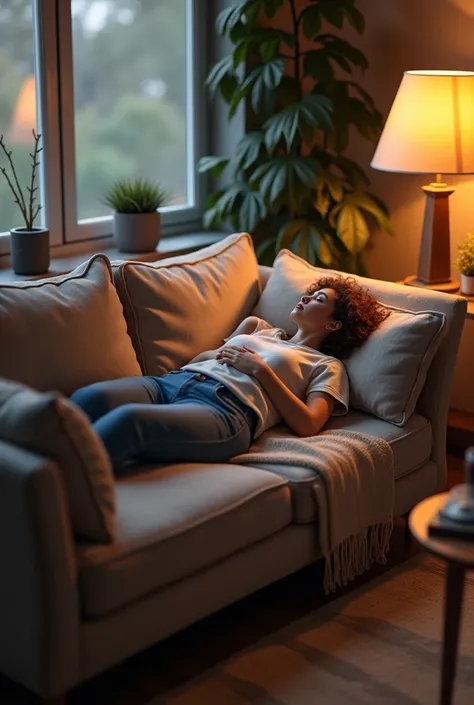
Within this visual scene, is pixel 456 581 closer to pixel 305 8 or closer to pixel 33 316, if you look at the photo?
pixel 33 316

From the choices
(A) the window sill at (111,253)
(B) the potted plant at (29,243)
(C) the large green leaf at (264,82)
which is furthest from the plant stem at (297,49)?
(B) the potted plant at (29,243)

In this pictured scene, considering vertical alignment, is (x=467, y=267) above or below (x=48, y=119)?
below

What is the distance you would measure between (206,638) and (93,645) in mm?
470

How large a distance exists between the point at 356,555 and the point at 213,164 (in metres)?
1.66

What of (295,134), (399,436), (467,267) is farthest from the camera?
(295,134)

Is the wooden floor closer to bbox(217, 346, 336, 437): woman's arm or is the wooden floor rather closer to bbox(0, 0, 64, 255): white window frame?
bbox(217, 346, 336, 437): woman's arm

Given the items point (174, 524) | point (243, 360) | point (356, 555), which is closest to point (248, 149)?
point (243, 360)

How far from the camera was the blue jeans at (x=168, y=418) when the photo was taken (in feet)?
8.31

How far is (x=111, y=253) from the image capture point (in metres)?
3.71

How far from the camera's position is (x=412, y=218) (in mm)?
4043

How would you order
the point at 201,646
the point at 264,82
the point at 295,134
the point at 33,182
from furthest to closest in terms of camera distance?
the point at 295,134, the point at 264,82, the point at 33,182, the point at 201,646

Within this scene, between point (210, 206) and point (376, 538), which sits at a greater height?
point (210, 206)

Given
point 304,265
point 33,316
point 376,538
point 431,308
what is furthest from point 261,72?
point 376,538

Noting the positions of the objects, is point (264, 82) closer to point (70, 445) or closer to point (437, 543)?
point (70, 445)
